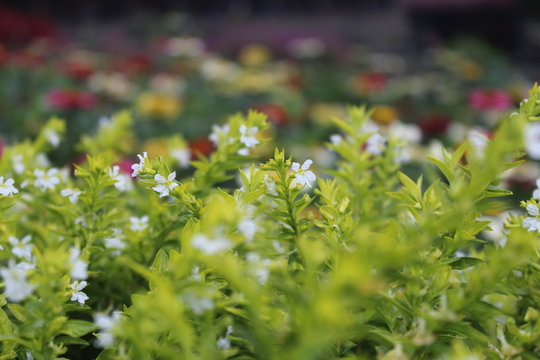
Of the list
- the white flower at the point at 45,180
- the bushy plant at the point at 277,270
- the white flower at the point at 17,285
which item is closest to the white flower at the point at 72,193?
the bushy plant at the point at 277,270

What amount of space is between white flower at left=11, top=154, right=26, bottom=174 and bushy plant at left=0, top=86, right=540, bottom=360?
78 mm

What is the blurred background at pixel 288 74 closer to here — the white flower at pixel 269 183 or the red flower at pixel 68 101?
the red flower at pixel 68 101

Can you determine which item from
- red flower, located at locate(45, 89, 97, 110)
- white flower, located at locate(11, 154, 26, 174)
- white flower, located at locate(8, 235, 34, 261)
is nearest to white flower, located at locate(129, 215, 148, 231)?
white flower, located at locate(8, 235, 34, 261)

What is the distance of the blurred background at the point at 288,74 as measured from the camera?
2.75 m

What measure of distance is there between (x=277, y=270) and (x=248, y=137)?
1.21 ft

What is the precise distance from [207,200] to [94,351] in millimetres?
300

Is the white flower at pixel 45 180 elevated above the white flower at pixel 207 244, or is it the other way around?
the white flower at pixel 207 244

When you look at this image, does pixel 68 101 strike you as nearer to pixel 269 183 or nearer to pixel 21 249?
pixel 21 249

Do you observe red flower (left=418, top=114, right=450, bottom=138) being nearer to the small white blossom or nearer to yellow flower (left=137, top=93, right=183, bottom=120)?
yellow flower (left=137, top=93, right=183, bottom=120)

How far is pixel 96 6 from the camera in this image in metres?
8.02

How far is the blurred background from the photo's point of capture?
2.75 meters

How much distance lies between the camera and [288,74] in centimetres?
402

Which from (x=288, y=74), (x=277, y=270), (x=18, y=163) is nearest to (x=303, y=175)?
(x=277, y=270)

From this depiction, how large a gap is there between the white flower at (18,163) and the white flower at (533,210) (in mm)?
863
